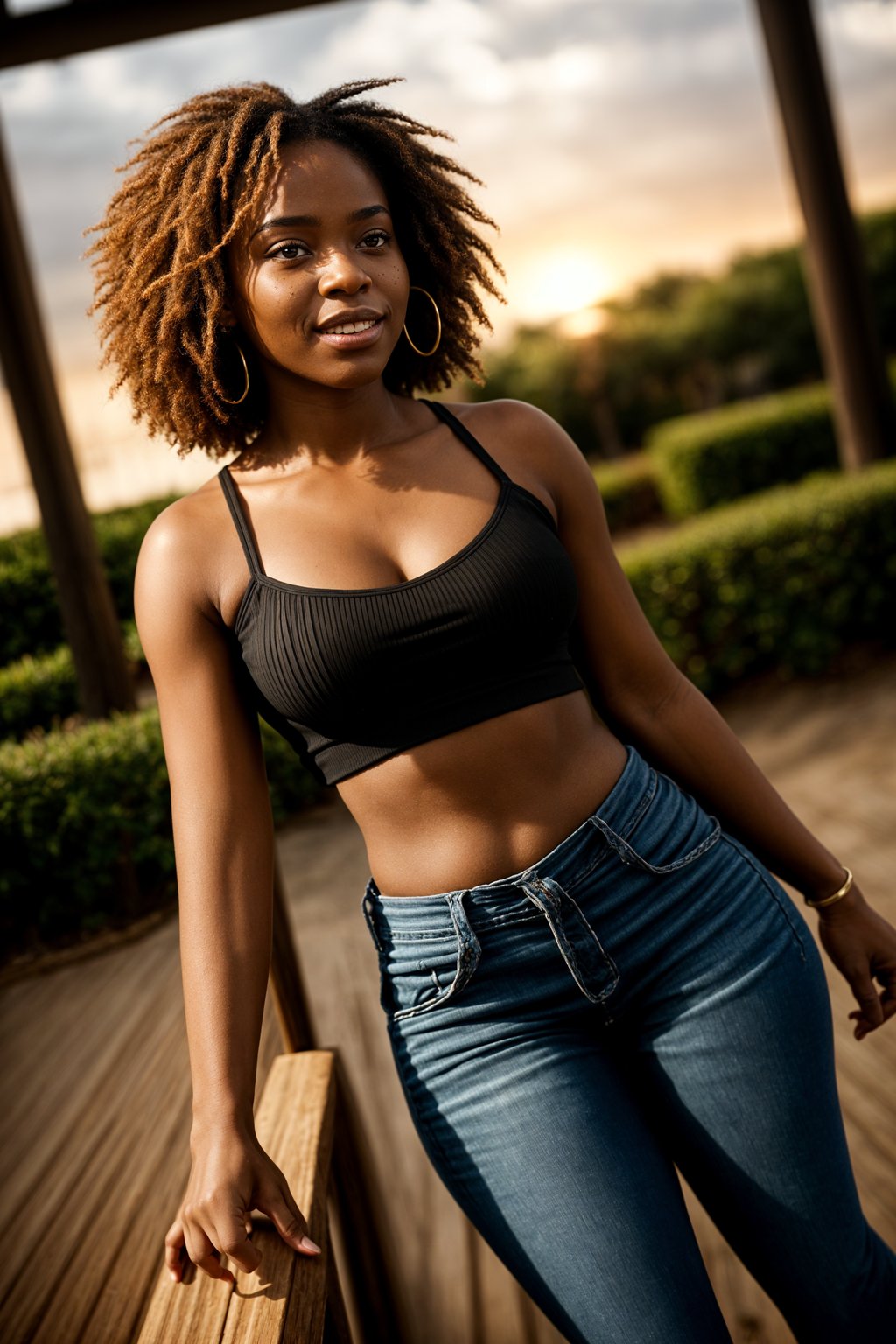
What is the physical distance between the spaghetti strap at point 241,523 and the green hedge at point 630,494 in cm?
698

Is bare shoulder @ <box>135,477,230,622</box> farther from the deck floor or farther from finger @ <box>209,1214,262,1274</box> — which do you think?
the deck floor

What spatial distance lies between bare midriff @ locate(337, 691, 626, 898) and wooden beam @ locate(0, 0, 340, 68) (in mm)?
3409

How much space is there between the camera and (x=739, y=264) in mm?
15102

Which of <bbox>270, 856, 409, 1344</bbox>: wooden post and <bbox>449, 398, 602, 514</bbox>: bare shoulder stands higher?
<bbox>449, 398, 602, 514</bbox>: bare shoulder

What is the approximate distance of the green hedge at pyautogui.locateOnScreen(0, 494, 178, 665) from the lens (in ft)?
8.89

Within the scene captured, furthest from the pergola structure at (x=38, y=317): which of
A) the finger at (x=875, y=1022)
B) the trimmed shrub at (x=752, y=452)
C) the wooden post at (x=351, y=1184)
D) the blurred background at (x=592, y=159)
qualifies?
the blurred background at (x=592, y=159)

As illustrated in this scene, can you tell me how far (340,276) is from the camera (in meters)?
1.10

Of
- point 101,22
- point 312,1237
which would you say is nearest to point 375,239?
point 312,1237

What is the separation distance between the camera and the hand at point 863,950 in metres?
1.33

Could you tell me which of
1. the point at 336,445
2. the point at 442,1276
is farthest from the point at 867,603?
the point at 336,445

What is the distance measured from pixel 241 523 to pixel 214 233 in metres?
0.31

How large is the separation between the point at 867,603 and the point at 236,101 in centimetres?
467

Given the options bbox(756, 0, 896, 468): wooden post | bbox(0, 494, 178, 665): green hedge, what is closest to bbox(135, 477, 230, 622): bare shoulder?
bbox(0, 494, 178, 665): green hedge

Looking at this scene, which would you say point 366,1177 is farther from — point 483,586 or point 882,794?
point 882,794
